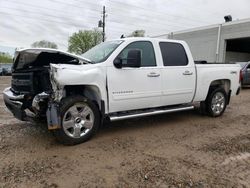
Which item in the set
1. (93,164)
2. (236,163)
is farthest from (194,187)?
(93,164)

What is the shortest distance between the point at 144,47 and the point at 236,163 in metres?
2.88

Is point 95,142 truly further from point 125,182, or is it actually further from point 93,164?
point 125,182

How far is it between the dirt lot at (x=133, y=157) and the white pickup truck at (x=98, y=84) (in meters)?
0.43

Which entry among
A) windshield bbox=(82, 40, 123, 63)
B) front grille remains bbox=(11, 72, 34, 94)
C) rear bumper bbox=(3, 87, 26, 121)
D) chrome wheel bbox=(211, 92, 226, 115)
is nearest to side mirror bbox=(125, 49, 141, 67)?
windshield bbox=(82, 40, 123, 63)

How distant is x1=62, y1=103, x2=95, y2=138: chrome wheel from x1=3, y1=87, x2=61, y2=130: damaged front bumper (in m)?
0.21

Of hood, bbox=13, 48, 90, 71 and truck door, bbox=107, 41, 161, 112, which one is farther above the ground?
→ hood, bbox=13, 48, 90, 71

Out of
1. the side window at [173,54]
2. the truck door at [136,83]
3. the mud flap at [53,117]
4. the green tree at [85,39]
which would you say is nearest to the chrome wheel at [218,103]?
the side window at [173,54]

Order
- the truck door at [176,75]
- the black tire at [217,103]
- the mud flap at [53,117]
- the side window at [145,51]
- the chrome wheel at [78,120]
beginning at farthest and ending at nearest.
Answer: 1. the black tire at [217,103]
2. the truck door at [176,75]
3. the side window at [145,51]
4. the chrome wheel at [78,120]
5. the mud flap at [53,117]

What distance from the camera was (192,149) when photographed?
14.9ft

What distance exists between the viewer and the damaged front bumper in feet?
14.0

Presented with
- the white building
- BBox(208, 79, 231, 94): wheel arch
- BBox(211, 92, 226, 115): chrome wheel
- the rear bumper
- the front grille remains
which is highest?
the white building

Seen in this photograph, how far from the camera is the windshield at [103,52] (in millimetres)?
5158

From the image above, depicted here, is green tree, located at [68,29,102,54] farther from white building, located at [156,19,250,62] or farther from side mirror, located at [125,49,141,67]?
→ side mirror, located at [125,49,141,67]

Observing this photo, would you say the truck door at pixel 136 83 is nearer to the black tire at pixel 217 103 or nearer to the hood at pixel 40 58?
the hood at pixel 40 58
